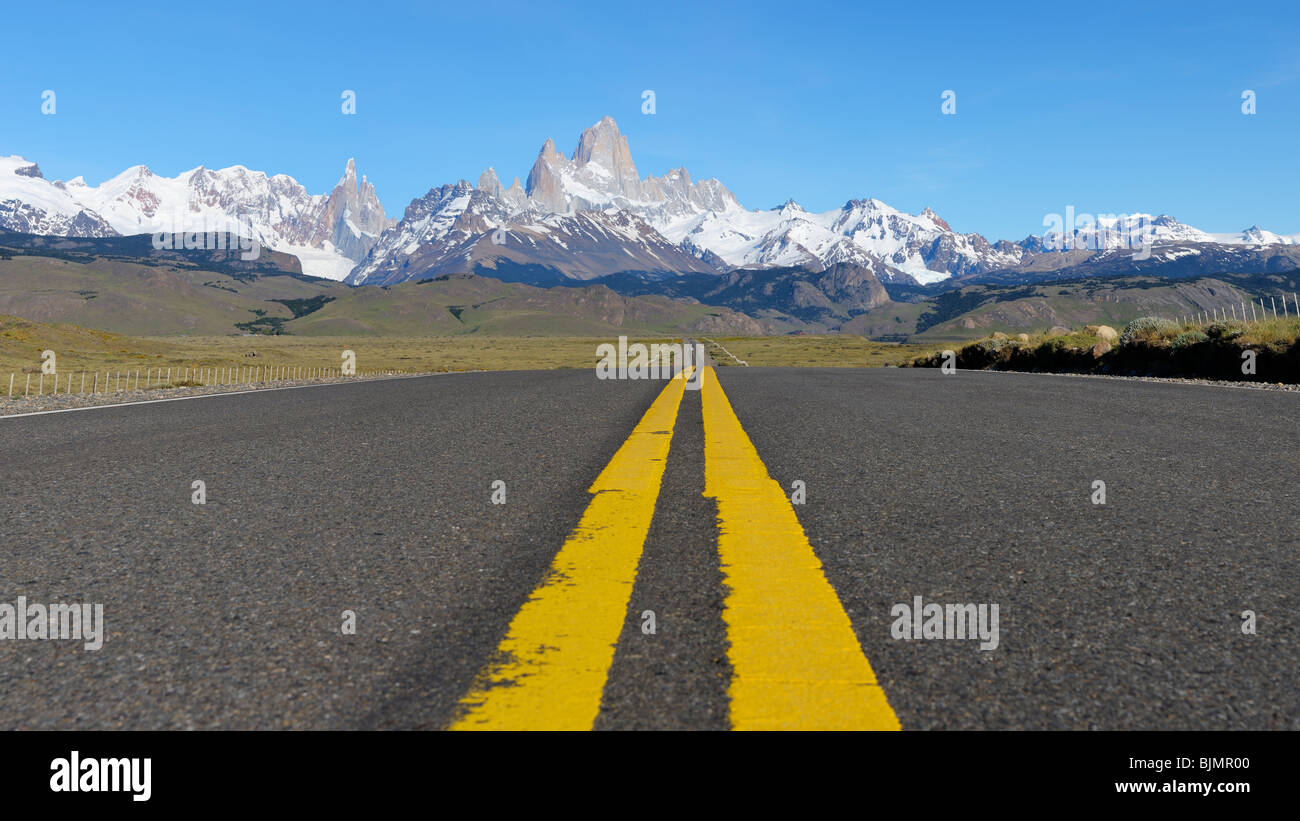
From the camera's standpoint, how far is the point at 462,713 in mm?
2039

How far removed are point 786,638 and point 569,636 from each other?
0.67 metres

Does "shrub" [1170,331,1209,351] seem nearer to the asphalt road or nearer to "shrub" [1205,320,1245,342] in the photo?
"shrub" [1205,320,1245,342]

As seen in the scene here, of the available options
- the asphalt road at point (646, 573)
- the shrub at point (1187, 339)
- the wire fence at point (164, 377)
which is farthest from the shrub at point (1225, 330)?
the wire fence at point (164, 377)

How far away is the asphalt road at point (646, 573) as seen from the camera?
2168 millimetres

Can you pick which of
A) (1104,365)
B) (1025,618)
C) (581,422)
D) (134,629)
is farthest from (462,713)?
(1104,365)

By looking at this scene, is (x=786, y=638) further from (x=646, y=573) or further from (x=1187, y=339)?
(x=1187, y=339)

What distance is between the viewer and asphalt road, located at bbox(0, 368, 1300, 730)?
85.4 inches

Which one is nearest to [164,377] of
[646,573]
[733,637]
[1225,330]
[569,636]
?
[1225,330]

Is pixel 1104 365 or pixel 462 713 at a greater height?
pixel 1104 365

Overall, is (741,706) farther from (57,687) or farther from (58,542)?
(58,542)

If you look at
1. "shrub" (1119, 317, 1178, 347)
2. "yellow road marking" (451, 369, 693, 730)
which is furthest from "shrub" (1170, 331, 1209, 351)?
"yellow road marking" (451, 369, 693, 730)

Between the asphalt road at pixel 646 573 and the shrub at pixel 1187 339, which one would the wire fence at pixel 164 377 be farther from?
the asphalt road at pixel 646 573

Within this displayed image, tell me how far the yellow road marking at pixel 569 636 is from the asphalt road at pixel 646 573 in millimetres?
63
